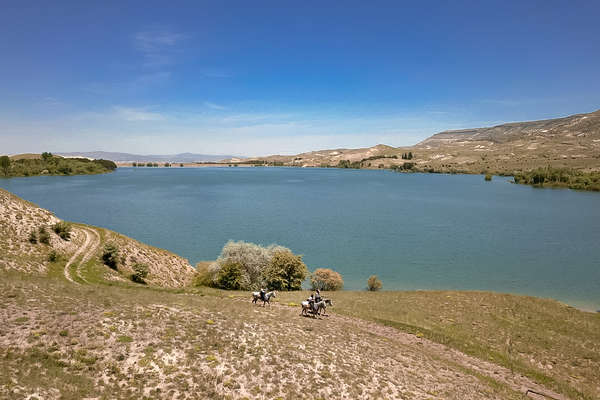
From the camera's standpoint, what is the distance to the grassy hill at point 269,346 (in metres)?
15.3

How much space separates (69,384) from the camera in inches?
543

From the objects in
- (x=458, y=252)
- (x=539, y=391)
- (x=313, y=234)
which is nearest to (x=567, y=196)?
(x=458, y=252)

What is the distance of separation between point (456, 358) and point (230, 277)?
3000 cm

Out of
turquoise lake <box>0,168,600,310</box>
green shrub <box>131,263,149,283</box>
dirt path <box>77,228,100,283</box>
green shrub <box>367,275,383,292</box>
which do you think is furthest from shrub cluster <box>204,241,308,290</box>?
turquoise lake <box>0,168,600,310</box>

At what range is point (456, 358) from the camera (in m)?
23.5

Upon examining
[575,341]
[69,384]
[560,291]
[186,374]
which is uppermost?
[69,384]

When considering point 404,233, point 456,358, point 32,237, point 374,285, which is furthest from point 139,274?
point 404,233

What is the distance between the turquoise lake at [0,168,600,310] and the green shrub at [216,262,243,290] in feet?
76.9

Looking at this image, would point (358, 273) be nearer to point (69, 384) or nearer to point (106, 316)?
point (106, 316)

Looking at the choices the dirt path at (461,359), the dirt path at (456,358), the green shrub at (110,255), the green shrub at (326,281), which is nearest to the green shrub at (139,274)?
the green shrub at (110,255)

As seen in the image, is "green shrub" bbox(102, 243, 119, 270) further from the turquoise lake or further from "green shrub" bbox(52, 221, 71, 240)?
the turquoise lake

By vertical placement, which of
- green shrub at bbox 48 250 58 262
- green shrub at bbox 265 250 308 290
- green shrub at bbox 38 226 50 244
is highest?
green shrub at bbox 38 226 50 244

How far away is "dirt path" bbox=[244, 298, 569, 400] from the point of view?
19828 millimetres

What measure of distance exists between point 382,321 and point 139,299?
23054 mm
